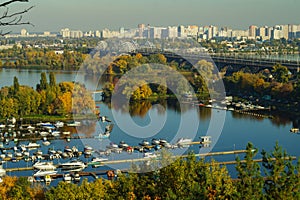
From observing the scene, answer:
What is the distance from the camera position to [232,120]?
285 inches

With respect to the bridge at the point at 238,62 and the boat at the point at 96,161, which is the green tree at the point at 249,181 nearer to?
the boat at the point at 96,161

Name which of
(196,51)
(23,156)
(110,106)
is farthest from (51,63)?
(23,156)

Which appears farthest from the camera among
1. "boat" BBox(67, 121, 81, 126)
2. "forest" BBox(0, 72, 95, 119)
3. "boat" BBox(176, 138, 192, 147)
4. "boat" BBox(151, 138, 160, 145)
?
"forest" BBox(0, 72, 95, 119)

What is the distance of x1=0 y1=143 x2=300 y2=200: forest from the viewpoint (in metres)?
2.04

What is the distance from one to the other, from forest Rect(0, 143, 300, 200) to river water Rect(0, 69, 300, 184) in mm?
2144

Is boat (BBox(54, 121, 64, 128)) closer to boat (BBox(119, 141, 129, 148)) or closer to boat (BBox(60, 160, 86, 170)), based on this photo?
boat (BBox(119, 141, 129, 148))

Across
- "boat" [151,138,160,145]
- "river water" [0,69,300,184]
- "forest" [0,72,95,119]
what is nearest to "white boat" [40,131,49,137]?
"river water" [0,69,300,184]

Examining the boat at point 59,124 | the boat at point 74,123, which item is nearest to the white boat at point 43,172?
the boat at point 59,124

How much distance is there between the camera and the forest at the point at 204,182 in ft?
6.68

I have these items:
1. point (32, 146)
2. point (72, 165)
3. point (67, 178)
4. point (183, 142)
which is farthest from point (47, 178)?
point (183, 142)

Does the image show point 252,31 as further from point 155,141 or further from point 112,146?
point 112,146

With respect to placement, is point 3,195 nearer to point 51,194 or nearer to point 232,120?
point 51,194

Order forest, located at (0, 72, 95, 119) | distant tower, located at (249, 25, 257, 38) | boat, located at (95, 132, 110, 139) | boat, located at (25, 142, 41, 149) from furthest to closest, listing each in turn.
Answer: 1. distant tower, located at (249, 25, 257, 38)
2. forest, located at (0, 72, 95, 119)
3. boat, located at (95, 132, 110, 139)
4. boat, located at (25, 142, 41, 149)

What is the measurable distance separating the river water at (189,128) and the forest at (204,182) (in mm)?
2144
